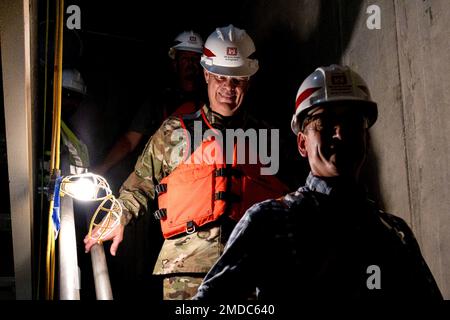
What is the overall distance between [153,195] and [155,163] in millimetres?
262

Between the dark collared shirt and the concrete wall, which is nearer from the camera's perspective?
the dark collared shirt

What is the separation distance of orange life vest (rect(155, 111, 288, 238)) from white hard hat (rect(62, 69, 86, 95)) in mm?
1673

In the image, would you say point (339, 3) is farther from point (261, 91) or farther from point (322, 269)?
point (322, 269)

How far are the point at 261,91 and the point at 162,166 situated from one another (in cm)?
208

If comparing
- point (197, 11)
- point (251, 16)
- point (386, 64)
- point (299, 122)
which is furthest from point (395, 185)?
point (197, 11)

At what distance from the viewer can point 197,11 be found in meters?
7.38

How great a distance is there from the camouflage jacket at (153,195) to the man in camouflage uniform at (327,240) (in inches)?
58.8

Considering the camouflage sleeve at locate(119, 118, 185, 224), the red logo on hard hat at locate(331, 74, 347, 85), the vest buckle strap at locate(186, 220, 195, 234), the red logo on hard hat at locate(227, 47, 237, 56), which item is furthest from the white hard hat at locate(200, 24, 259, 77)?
the red logo on hard hat at locate(331, 74, 347, 85)

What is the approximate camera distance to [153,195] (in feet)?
15.4

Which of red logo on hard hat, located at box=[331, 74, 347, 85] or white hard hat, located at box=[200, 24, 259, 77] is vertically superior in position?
white hard hat, located at box=[200, 24, 259, 77]

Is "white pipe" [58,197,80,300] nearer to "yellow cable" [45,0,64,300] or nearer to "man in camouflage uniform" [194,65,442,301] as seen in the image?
"yellow cable" [45,0,64,300]

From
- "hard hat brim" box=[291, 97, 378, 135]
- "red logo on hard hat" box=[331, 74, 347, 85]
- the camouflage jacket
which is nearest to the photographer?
"hard hat brim" box=[291, 97, 378, 135]

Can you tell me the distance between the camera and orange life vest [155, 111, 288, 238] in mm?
4324

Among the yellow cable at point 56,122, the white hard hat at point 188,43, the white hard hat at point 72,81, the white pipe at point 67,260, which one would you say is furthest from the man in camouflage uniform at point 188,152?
the white hard hat at point 72,81
